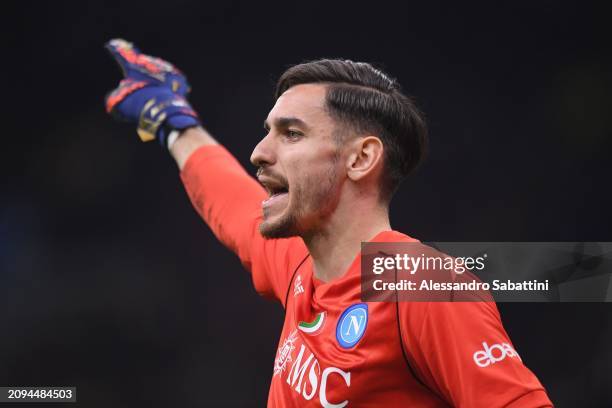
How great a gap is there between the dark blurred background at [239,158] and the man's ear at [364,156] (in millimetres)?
2531

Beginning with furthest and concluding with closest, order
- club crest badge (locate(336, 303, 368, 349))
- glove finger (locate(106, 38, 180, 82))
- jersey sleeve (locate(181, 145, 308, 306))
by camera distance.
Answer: glove finger (locate(106, 38, 180, 82)) < jersey sleeve (locate(181, 145, 308, 306)) < club crest badge (locate(336, 303, 368, 349))

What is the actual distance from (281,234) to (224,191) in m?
0.56

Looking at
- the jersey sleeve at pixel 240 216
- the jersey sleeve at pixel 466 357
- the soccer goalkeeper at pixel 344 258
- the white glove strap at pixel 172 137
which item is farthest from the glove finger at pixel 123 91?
the jersey sleeve at pixel 466 357

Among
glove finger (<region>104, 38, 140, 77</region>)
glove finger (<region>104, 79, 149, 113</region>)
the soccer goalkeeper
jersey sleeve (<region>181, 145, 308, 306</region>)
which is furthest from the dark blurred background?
the soccer goalkeeper

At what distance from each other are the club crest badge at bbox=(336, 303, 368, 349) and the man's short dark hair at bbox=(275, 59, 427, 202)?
0.33 metres

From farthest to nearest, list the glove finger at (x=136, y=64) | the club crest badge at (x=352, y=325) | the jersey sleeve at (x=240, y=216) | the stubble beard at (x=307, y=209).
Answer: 1. the glove finger at (x=136, y=64)
2. the jersey sleeve at (x=240, y=216)
3. the stubble beard at (x=307, y=209)
4. the club crest badge at (x=352, y=325)

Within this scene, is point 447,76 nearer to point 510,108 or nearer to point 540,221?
point 510,108

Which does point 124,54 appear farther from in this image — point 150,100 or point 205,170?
point 205,170

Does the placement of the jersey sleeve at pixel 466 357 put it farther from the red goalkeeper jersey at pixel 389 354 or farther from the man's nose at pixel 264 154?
the man's nose at pixel 264 154

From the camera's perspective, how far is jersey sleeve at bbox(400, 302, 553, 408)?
1.22m

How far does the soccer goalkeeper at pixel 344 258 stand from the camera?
1.28m

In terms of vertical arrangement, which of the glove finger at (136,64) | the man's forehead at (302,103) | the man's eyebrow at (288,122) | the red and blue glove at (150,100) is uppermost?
the glove finger at (136,64)

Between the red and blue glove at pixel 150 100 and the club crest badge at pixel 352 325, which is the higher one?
the red and blue glove at pixel 150 100

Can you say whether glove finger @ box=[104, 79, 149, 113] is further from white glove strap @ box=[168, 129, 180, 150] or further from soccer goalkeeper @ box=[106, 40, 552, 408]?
soccer goalkeeper @ box=[106, 40, 552, 408]
